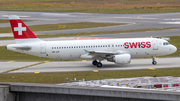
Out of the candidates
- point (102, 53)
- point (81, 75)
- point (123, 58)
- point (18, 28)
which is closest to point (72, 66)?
point (102, 53)

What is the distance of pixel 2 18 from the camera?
115 meters

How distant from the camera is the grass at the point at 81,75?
36.1 metres

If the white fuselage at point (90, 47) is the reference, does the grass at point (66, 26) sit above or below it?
above

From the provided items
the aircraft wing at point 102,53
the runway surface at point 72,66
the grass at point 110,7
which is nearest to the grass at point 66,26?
the grass at point 110,7

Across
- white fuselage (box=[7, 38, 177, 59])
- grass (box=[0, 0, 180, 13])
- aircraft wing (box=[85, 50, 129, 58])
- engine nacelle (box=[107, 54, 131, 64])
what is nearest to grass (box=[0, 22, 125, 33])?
grass (box=[0, 0, 180, 13])

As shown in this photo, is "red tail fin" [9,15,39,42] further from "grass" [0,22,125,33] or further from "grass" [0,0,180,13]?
"grass" [0,0,180,13]

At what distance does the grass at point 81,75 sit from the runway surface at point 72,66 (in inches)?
104

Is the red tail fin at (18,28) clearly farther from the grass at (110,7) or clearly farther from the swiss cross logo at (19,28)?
the grass at (110,7)

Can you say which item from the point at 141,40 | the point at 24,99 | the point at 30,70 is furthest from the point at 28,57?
the point at 24,99

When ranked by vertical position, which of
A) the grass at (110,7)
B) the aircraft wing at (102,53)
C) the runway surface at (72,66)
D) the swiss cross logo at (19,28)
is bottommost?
the runway surface at (72,66)

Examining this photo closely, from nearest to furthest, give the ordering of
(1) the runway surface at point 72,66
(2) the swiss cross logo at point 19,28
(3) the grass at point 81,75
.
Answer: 1. (3) the grass at point 81,75
2. (1) the runway surface at point 72,66
3. (2) the swiss cross logo at point 19,28

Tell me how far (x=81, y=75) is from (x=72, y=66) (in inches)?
307

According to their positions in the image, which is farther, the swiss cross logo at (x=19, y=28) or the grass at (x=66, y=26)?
the grass at (x=66, y=26)

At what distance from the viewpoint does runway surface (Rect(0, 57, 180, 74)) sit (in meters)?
42.8
